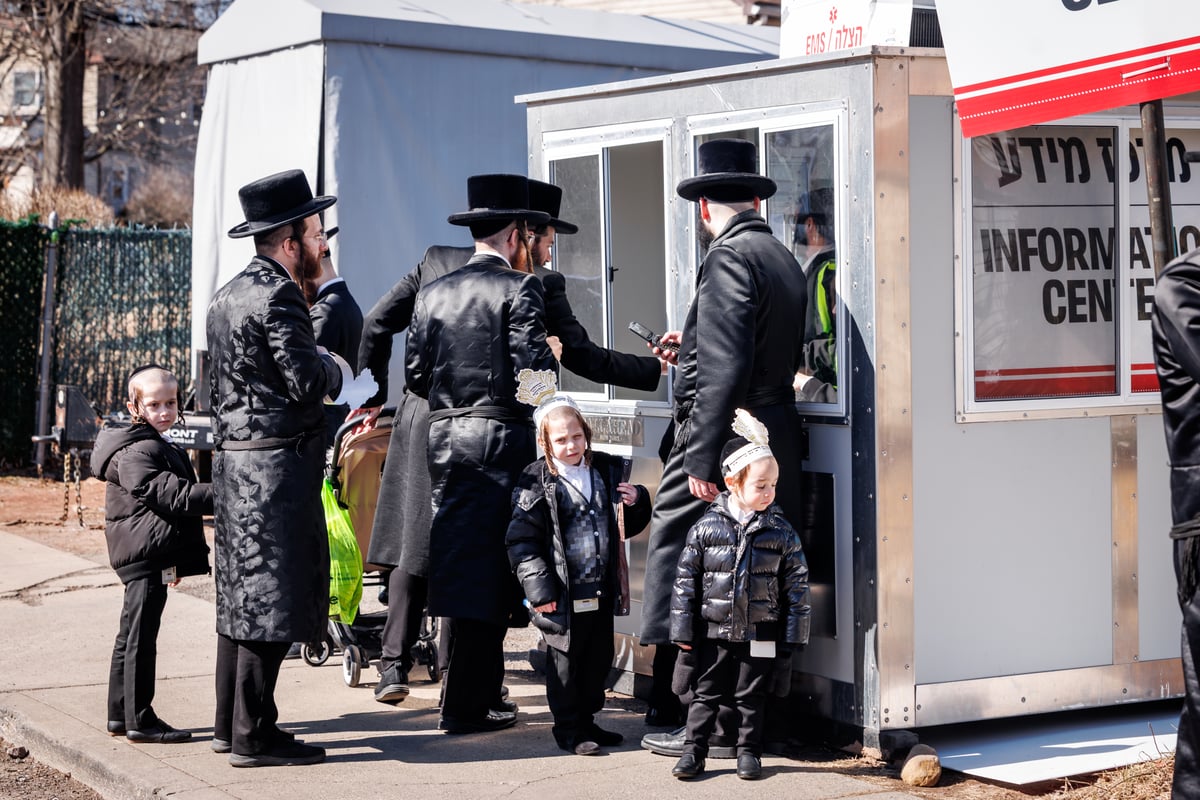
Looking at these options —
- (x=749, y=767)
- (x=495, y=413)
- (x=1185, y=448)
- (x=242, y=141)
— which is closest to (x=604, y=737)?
(x=749, y=767)

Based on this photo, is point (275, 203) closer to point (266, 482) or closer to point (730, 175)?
point (266, 482)

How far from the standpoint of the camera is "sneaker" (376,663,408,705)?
6371mm

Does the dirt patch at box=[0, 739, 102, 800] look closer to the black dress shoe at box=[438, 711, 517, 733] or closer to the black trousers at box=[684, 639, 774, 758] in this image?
the black dress shoe at box=[438, 711, 517, 733]

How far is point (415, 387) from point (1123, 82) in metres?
2.92

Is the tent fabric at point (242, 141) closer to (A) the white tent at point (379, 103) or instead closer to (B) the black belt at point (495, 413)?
(A) the white tent at point (379, 103)

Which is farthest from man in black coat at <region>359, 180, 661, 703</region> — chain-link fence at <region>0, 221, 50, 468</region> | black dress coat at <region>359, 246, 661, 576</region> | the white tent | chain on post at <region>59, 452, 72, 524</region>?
chain-link fence at <region>0, 221, 50, 468</region>

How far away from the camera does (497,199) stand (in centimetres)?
599

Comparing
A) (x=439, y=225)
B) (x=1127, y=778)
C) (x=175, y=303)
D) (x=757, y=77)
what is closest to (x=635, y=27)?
(x=439, y=225)

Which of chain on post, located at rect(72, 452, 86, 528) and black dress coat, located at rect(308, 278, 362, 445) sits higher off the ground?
black dress coat, located at rect(308, 278, 362, 445)

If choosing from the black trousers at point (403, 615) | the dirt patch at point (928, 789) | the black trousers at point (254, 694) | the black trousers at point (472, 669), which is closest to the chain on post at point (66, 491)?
the dirt patch at point (928, 789)

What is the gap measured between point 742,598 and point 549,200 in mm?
2115

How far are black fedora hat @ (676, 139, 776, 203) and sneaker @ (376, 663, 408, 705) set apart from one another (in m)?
2.32

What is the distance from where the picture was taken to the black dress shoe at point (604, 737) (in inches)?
225

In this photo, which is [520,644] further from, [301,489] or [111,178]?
[111,178]
